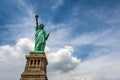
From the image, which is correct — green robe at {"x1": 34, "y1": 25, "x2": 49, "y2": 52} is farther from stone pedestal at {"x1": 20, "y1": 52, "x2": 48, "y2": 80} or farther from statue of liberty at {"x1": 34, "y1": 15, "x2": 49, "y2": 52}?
stone pedestal at {"x1": 20, "y1": 52, "x2": 48, "y2": 80}

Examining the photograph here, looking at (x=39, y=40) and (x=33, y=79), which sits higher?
(x=39, y=40)

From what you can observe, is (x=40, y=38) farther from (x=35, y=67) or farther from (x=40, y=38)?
(x=35, y=67)

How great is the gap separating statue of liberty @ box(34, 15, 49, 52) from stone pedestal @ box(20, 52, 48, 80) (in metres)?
2.03

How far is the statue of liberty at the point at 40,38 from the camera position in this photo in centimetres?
6364

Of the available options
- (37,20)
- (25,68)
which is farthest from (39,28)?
(25,68)

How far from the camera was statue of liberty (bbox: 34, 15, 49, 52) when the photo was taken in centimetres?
6364

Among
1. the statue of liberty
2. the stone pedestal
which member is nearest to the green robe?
the statue of liberty

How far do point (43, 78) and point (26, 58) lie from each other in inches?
273

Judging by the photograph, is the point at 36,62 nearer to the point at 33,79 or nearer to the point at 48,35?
the point at 33,79

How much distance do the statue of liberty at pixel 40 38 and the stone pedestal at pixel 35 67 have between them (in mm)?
2026

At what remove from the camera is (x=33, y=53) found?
62.0 m

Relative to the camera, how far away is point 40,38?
64750 mm

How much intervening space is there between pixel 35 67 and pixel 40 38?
837 centimetres

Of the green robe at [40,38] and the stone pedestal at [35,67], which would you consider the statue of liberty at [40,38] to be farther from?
the stone pedestal at [35,67]
